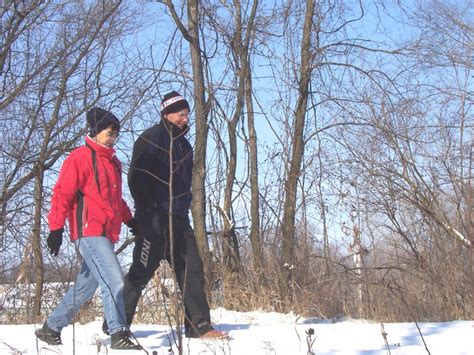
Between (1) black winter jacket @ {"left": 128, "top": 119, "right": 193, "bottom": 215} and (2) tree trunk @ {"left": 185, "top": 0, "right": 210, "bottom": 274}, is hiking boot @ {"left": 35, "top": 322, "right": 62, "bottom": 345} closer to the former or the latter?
(1) black winter jacket @ {"left": 128, "top": 119, "right": 193, "bottom": 215}

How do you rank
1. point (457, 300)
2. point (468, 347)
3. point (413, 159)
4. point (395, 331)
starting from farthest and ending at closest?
point (413, 159) < point (457, 300) < point (395, 331) < point (468, 347)

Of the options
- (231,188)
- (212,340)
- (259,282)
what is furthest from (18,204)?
(212,340)

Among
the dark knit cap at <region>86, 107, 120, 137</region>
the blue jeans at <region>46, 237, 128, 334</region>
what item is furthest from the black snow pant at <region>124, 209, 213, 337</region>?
the dark knit cap at <region>86, 107, 120, 137</region>

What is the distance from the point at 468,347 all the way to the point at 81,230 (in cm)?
246

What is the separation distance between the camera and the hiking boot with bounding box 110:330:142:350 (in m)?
4.43

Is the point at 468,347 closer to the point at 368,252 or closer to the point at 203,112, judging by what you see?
the point at 368,252

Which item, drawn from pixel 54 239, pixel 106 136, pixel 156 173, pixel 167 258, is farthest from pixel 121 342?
pixel 106 136

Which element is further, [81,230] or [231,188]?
[231,188]

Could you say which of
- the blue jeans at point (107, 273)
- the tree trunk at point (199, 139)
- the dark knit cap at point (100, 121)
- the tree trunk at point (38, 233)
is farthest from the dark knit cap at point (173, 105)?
the tree trunk at point (38, 233)

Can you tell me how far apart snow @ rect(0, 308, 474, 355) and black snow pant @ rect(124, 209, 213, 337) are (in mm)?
222

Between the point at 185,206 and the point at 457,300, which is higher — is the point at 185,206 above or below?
above

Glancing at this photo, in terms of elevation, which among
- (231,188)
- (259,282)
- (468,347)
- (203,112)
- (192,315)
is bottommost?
(468,347)

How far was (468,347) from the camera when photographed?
13.8ft

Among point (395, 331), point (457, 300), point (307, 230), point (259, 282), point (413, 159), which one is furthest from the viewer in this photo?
point (413, 159)
